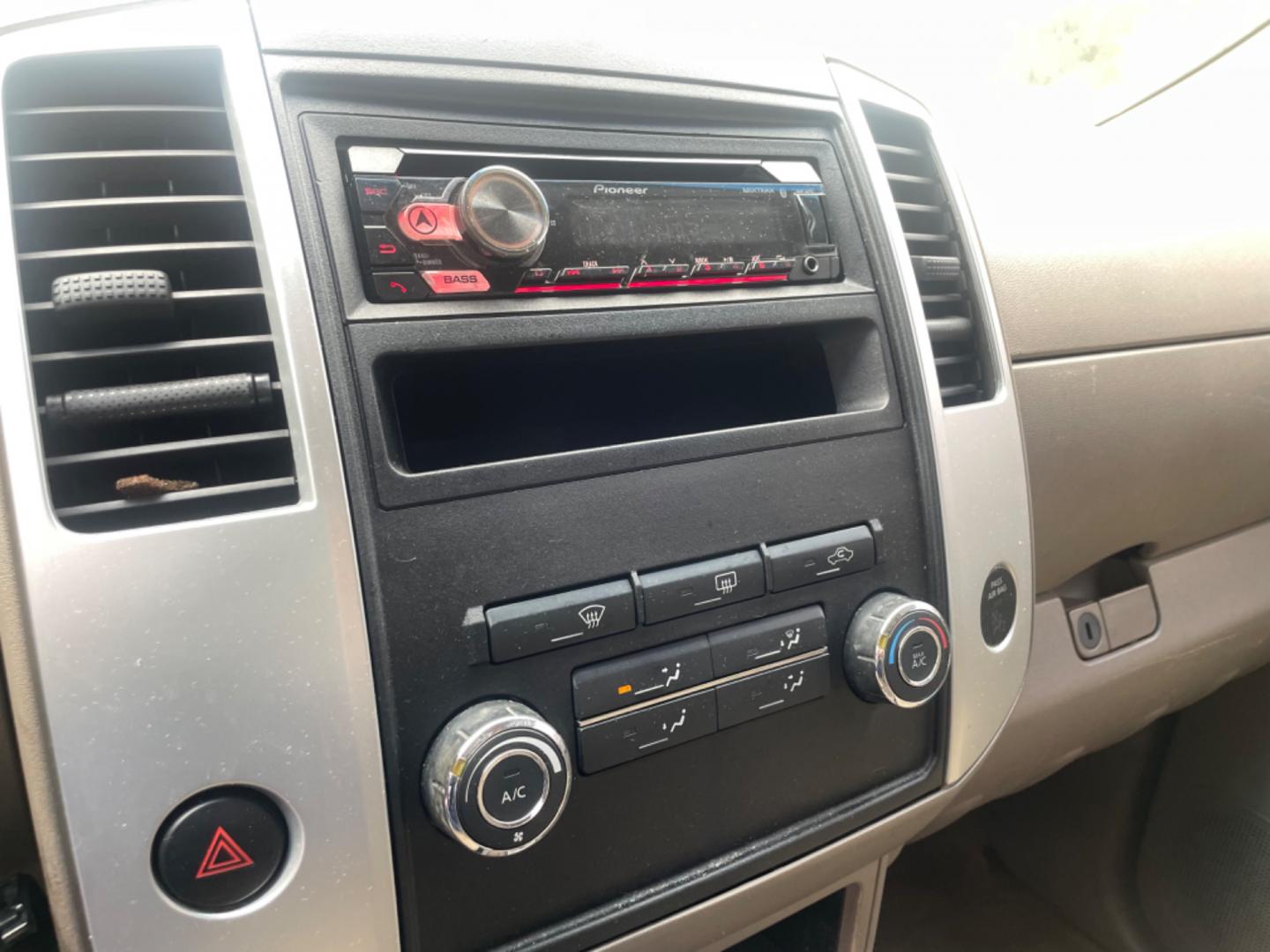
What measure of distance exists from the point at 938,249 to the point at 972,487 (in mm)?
211

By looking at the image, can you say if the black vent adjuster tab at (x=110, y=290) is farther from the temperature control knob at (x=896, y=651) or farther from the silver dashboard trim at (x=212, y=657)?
the temperature control knob at (x=896, y=651)

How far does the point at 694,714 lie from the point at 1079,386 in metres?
0.55

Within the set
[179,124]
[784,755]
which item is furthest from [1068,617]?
[179,124]

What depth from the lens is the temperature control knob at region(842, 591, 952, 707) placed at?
0.63 meters

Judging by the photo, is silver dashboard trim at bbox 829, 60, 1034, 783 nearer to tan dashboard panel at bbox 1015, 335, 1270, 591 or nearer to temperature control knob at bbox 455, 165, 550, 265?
tan dashboard panel at bbox 1015, 335, 1270, 591

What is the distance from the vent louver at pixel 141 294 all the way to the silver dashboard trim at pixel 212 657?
0.05ft

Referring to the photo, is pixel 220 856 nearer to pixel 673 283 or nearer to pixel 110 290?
pixel 110 290

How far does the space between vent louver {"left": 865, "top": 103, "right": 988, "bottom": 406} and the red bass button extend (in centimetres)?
40

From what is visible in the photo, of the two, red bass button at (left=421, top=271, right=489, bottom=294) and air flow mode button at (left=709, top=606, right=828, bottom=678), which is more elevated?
red bass button at (left=421, top=271, right=489, bottom=294)

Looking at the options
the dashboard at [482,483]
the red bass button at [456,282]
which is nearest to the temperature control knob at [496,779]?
the dashboard at [482,483]

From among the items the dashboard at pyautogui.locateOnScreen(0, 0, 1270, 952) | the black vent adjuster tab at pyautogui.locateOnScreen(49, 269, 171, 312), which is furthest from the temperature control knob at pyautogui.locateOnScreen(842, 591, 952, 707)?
the black vent adjuster tab at pyautogui.locateOnScreen(49, 269, 171, 312)

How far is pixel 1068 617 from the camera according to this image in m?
0.99

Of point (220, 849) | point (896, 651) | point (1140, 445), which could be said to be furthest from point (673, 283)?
point (1140, 445)

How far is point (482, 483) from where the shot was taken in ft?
1.68
